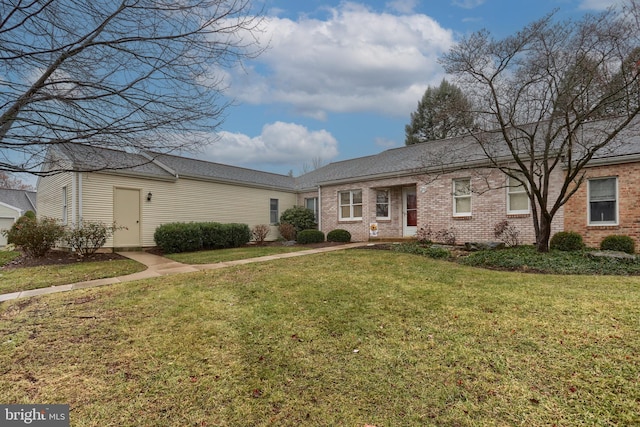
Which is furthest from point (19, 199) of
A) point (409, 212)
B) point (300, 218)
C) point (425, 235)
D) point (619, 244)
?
point (619, 244)

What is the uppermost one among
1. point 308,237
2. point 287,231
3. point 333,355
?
point 287,231

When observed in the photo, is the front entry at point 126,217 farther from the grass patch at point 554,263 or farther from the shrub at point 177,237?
the grass patch at point 554,263

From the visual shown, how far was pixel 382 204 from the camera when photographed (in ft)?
48.9

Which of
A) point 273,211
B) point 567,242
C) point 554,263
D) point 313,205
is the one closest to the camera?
point 554,263

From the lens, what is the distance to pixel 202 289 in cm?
557

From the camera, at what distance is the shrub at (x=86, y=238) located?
1000cm

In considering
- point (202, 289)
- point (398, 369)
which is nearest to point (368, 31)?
point (202, 289)

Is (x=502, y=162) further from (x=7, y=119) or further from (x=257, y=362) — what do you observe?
(x=7, y=119)

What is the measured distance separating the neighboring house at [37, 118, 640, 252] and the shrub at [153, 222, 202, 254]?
1.47 m

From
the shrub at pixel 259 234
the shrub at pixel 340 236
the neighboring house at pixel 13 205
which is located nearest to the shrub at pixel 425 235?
the shrub at pixel 340 236

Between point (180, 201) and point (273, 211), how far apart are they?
17.3 feet

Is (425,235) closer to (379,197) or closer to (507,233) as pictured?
(507,233)

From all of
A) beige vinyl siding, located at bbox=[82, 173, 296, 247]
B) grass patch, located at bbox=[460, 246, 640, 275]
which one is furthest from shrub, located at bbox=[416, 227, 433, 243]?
beige vinyl siding, located at bbox=[82, 173, 296, 247]

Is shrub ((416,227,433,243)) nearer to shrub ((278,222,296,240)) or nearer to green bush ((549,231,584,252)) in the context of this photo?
green bush ((549,231,584,252))
